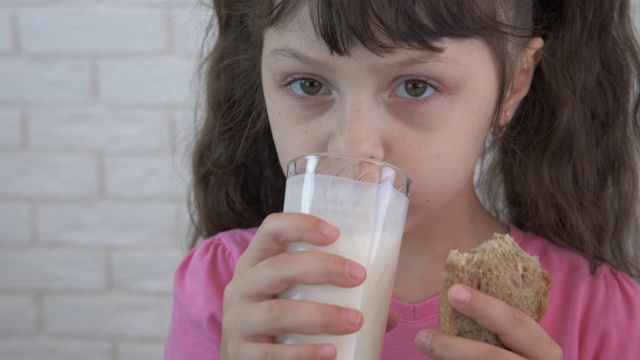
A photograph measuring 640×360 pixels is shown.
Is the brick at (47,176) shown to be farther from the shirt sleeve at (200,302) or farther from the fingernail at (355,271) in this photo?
the fingernail at (355,271)

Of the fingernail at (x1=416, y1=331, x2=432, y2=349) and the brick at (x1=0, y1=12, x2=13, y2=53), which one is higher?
the brick at (x1=0, y1=12, x2=13, y2=53)

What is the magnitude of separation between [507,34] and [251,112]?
1.54ft

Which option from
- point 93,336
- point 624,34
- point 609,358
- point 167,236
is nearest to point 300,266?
point 609,358

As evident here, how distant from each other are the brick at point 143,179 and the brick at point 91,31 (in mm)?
238

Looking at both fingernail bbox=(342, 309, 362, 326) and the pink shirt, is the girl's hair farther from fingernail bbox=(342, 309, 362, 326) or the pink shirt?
fingernail bbox=(342, 309, 362, 326)

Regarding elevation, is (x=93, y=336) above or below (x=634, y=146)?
below

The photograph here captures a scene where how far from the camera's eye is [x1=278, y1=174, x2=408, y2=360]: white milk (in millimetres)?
741

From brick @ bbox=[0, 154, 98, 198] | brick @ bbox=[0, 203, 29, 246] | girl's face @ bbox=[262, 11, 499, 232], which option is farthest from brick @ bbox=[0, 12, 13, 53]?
girl's face @ bbox=[262, 11, 499, 232]

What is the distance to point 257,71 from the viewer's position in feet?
4.00

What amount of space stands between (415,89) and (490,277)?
26 cm

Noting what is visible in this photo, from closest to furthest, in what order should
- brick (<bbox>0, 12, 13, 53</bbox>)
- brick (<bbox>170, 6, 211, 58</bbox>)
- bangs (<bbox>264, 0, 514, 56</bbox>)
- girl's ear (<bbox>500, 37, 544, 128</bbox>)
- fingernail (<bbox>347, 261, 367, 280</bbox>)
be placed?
1. fingernail (<bbox>347, 261, 367, 280</bbox>)
2. bangs (<bbox>264, 0, 514, 56</bbox>)
3. girl's ear (<bbox>500, 37, 544, 128</bbox>)
4. brick (<bbox>170, 6, 211, 58</bbox>)
5. brick (<bbox>0, 12, 13, 53</bbox>)

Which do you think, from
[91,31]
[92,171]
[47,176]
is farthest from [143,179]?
A: [91,31]

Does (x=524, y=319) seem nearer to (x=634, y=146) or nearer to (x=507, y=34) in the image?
(x=507, y=34)

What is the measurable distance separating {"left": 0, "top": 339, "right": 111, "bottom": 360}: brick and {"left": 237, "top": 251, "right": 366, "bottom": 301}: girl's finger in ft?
3.73
